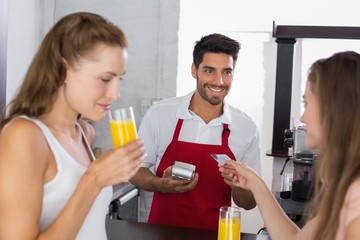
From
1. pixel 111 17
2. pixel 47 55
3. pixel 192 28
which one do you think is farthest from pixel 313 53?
pixel 47 55

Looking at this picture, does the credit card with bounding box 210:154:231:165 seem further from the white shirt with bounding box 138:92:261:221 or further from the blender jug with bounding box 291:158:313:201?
the blender jug with bounding box 291:158:313:201

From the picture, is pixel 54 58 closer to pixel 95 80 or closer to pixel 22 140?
pixel 95 80

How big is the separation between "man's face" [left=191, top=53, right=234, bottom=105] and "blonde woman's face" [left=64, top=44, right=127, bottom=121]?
3.62 ft

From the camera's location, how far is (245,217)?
3.74m

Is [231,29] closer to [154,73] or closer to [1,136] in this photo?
[154,73]

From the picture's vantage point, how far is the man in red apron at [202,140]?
8.09ft

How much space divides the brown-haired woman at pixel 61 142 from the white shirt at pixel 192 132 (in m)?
1.10

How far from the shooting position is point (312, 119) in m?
1.35

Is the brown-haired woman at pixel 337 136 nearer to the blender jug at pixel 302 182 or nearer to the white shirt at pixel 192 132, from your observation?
the blender jug at pixel 302 182

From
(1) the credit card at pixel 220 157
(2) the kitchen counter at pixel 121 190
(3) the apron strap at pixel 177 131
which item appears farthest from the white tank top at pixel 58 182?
(2) the kitchen counter at pixel 121 190

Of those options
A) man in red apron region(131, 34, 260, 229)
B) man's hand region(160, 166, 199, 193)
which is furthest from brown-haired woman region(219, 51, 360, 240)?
man in red apron region(131, 34, 260, 229)

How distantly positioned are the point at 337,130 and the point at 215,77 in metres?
1.27

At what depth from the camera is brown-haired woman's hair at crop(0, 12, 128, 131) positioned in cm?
135

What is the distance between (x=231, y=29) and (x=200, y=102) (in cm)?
121
